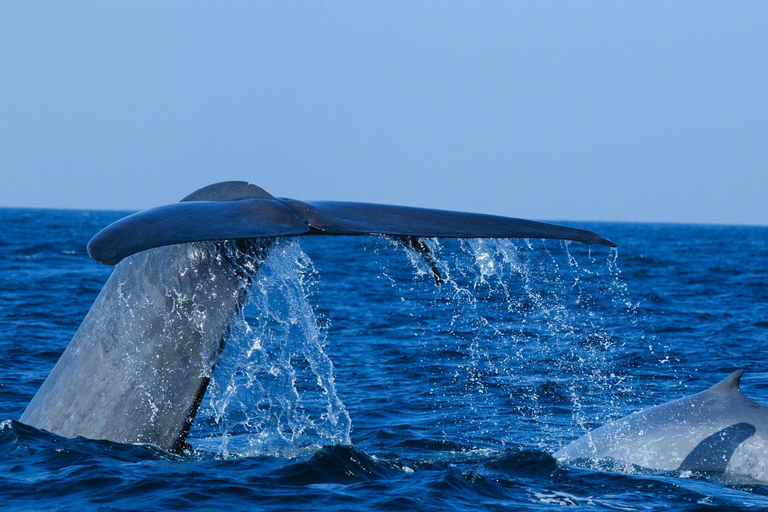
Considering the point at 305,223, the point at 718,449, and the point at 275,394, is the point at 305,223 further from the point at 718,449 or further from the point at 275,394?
the point at 275,394

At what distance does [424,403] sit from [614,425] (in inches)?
140

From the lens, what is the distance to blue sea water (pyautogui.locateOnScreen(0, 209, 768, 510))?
5941 mm

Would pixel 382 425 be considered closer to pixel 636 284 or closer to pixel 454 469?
pixel 454 469

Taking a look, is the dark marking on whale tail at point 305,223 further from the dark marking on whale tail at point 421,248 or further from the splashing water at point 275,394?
the splashing water at point 275,394

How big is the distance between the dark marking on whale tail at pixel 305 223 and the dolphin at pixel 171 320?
10 millimetres

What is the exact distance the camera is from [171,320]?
5.35 metres

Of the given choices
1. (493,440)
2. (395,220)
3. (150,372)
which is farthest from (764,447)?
(150,372)

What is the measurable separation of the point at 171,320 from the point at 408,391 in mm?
6239

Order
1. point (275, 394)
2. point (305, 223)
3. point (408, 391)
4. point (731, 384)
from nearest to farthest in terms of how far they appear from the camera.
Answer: point (305, 223) < point (731, 384) < point (408, 391) < point (275, 394)

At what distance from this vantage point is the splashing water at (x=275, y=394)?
5.77 metres

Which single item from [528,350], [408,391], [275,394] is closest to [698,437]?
[408,391]

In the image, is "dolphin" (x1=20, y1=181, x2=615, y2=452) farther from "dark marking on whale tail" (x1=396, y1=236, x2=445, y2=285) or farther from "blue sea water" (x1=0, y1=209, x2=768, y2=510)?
"blue sea water" (x1=0, y1=209, x2=768, y2=510)

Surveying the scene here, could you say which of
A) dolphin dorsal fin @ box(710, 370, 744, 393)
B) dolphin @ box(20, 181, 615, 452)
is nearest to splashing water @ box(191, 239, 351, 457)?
dolphin @ box(20, 181, 615, 452)

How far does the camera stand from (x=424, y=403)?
35.0 feet
